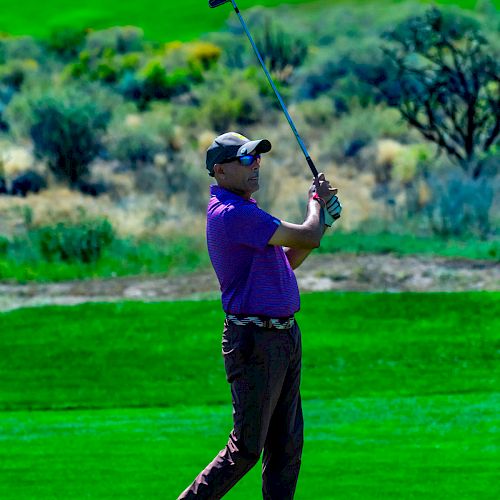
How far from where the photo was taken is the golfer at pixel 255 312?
532 centimetres

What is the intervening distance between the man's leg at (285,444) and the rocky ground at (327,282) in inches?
458

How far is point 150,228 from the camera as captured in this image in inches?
938

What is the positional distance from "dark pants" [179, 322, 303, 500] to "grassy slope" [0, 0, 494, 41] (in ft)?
178

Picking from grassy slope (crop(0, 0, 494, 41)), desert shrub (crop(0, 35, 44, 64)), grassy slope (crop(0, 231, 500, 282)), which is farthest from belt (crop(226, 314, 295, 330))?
grassy slope (crop(0, 0, 494, 41))

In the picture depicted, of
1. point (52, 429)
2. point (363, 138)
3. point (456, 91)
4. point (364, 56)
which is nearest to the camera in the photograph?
point (52, 429)

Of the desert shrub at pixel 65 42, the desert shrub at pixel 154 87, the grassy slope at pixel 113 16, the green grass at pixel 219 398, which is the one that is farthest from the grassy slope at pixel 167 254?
the grassy slope at pixel 113 16

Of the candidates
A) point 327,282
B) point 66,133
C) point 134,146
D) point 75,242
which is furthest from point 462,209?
point 134,146

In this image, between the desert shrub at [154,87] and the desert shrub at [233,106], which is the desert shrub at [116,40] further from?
the desert shrub at [233,106]

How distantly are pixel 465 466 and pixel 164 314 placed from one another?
8.77 meters

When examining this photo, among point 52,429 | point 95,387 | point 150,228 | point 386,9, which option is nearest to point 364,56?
point 150,228

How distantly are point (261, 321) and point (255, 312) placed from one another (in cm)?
4

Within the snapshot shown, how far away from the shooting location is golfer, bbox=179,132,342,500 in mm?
5324

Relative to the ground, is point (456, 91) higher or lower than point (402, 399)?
higher

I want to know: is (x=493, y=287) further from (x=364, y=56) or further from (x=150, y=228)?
(x=364, y=56)
